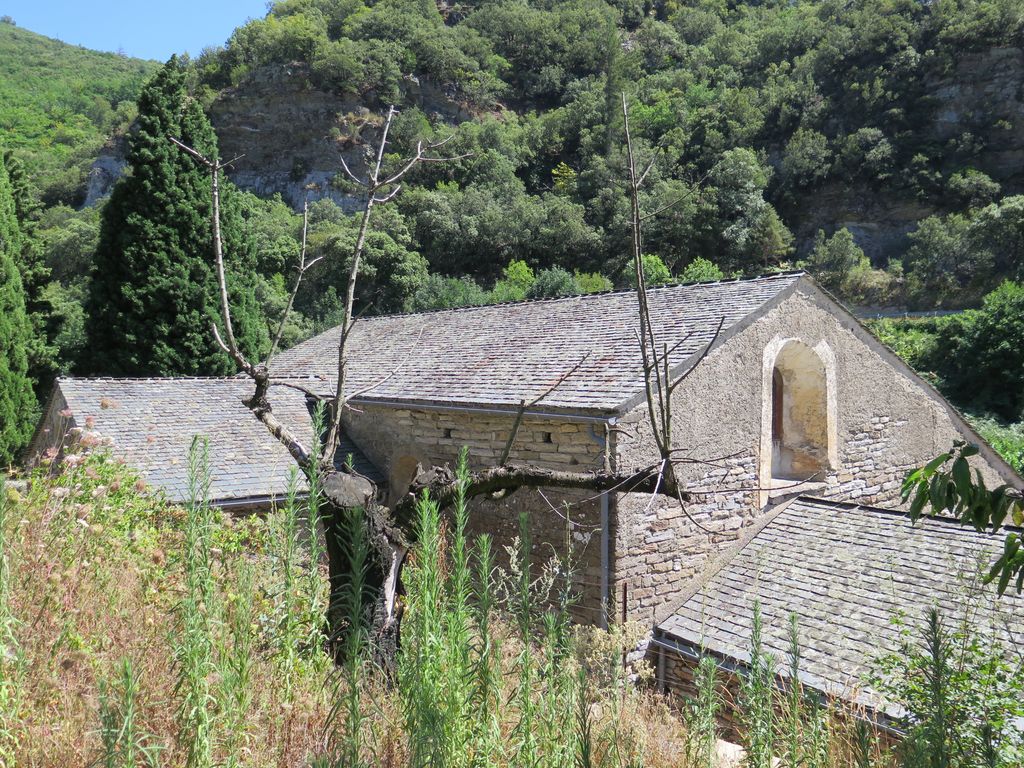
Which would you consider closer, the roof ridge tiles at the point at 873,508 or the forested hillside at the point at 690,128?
the roof ridge tiles at the point at 873,508

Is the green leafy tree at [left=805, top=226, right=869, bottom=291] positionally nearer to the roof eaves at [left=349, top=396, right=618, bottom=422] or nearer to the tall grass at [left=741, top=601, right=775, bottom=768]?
the roof eaves at [left=349, top=396, right=618, bottom=422]

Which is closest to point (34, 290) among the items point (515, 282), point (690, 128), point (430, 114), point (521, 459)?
point (521, 459)

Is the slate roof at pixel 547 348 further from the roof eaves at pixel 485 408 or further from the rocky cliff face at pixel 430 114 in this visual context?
the rocky cliff face at pixel 430 114

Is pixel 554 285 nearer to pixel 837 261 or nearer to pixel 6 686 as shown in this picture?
pixel 837 261

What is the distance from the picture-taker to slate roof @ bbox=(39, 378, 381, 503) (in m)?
8.74

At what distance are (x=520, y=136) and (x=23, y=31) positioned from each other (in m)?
85.0

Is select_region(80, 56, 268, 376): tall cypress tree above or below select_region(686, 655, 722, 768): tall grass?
above

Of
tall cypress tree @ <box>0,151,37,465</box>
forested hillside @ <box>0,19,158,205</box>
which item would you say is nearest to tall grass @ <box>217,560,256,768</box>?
tall cypress tree @ <box>0,151,37,465</box>

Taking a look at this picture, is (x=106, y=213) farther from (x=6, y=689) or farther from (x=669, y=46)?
(x=669, y=46)

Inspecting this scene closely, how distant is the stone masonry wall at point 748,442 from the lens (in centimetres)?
750

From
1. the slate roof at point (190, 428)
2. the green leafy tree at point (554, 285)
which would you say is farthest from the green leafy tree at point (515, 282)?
the slate roof at point (190, 428)

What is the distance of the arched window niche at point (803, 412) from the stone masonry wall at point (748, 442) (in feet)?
0.28

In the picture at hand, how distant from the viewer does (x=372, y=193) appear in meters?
4.33

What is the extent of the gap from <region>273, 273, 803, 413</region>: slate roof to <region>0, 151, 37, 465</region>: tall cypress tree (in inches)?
275
